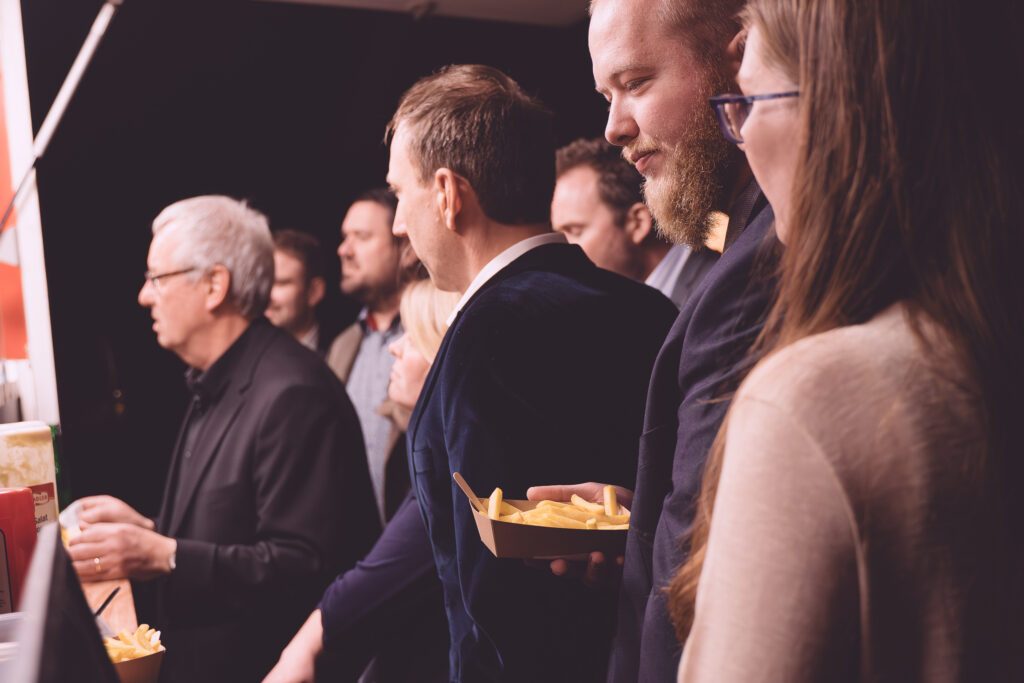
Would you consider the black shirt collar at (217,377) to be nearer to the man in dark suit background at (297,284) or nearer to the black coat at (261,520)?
the black coat at (261,520)

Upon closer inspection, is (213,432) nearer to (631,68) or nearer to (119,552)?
(119,552)

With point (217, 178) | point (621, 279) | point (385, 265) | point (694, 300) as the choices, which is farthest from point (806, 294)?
point (217, 178)

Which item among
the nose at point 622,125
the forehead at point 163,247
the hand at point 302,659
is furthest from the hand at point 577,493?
the forehead at point 163,247

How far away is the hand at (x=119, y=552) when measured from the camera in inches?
81.4

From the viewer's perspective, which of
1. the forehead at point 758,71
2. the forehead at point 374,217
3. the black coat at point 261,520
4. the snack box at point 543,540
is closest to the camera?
the forehead at point 758,71

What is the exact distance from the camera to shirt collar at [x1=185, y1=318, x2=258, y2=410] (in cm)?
256

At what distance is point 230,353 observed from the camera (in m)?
2.61

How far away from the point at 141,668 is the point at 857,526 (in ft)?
3.42

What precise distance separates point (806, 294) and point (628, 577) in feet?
1.89

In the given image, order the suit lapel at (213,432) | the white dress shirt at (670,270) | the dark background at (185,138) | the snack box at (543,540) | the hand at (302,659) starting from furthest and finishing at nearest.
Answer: the dark background at (185,138)
the white dress shirt at (670,270)
the suit lapel at (213,432)
the hand at (302,659)
the snack box at (543,540)

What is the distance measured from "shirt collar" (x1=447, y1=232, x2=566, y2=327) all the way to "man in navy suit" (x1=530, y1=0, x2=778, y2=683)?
0.28m

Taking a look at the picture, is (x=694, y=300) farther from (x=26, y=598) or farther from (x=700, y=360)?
(x=26, y=598)

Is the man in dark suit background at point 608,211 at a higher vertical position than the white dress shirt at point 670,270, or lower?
higher

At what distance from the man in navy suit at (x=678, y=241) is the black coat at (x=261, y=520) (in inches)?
43.5
